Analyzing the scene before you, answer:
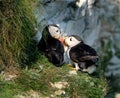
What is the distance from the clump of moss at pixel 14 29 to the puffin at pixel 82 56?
0.90 m

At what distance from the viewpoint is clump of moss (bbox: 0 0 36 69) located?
23.6 feet

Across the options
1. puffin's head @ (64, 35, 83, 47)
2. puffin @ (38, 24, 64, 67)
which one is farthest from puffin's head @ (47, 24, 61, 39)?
puffin's head @ (64, 35, 83, 47)

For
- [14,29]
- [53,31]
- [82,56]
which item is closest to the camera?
[14,29]

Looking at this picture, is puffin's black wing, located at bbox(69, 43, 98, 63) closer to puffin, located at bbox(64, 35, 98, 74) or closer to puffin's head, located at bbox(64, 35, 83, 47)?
puffin, located at bbox(64, 35, 98, 74)

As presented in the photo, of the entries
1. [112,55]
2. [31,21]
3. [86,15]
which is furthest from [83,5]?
[31,21]

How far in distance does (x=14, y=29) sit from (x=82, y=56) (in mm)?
1369

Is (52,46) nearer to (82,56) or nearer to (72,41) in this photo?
(72,41)

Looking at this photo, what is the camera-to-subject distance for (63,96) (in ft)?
24.0

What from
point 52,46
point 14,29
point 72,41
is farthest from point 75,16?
point 14,29

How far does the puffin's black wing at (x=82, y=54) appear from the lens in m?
8.10

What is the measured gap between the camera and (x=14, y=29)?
7309mm

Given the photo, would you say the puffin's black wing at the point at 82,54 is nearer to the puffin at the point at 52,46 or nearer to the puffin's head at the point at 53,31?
the puffin at the point at 52,46

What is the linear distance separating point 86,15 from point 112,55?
1.24 metres

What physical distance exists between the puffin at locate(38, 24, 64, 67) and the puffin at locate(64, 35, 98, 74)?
0.59 feet
